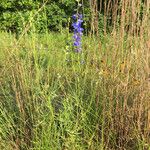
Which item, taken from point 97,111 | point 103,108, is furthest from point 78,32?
point 103,108

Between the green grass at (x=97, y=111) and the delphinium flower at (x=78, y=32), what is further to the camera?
the delphinium flower at (x=78, y=32)

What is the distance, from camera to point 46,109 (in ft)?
9.99

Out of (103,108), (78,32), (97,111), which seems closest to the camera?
(103,108)

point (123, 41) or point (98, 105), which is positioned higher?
point (123, 41)

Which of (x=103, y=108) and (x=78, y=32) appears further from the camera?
(x=78, y=32)

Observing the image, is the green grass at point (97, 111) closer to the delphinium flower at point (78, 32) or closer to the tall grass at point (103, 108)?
the tall grass at point (103, 108)

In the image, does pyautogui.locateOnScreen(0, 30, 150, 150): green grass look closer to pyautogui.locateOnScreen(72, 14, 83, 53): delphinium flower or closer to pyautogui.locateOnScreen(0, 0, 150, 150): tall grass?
pyautogui.locateOnScreen(0, 0, 150, 150): tall grass

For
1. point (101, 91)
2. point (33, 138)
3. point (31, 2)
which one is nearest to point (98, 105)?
point (101, 91)

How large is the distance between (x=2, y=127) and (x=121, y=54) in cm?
103

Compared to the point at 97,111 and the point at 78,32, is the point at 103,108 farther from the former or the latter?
the point at 78,32

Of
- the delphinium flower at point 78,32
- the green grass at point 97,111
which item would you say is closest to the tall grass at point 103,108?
the green grass at point 97,111

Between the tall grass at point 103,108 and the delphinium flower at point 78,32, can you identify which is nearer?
the tall grass at point 103,108

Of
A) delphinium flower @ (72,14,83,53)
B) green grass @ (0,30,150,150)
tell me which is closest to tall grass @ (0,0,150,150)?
green grass @ (0,30,150,150)

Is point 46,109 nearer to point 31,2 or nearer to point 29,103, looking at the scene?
Result: point 29,103
